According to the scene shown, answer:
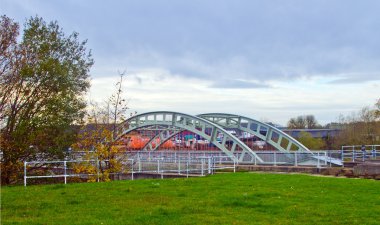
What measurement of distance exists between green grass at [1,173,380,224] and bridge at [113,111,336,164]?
17141 millimetres

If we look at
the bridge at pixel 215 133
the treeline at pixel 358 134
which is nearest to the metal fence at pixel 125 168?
the bridge at pixel 215 133

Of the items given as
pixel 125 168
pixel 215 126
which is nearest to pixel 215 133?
pixel 215 126

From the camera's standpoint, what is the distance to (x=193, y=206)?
10.7m

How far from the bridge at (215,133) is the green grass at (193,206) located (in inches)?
675

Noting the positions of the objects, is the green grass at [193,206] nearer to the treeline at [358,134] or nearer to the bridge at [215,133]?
the bridge at [215,133]

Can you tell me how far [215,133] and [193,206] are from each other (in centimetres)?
2871

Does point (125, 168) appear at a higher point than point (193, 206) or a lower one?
higher

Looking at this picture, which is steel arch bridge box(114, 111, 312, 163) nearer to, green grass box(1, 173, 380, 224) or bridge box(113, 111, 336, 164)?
bridge box(113, 111, 336, 164)

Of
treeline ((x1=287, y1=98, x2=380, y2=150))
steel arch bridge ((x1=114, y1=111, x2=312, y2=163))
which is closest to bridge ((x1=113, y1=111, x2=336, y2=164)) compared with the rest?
steel arch bridge ((x1=114, y1=111, x2=312, y2=163))

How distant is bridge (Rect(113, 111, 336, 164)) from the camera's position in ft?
116

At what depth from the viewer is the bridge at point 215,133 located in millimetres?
35312

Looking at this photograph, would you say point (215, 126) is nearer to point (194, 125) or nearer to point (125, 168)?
point (194, 125)

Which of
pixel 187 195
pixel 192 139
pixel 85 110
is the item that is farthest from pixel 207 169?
pixel 192 139

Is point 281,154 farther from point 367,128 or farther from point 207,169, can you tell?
point 367,128
